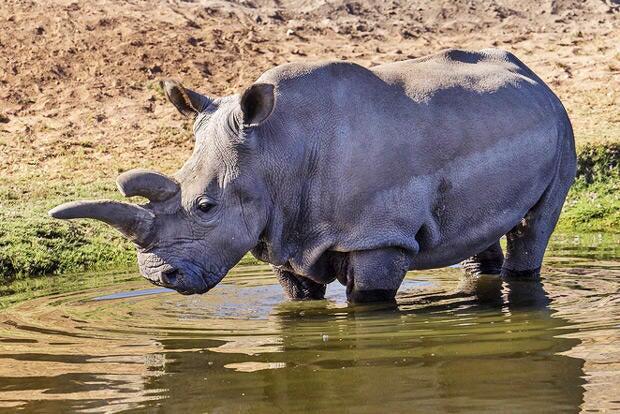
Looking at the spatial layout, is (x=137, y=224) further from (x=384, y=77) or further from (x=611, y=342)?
(x=611, y=342)

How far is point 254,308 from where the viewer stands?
28.7 feet

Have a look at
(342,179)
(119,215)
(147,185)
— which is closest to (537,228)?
(342,179)

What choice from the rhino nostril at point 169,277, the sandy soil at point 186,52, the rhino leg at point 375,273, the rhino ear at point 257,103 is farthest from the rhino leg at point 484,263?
the sandy soil at point 186,52

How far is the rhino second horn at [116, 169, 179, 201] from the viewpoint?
739 centimetres

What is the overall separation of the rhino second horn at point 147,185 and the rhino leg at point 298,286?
139 cm

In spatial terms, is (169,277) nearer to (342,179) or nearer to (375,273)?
(342,179)

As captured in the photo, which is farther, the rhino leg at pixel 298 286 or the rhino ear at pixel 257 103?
the rhino leg at pixel 298 286

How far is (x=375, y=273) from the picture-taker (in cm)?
823

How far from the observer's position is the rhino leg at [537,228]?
9.57 metres

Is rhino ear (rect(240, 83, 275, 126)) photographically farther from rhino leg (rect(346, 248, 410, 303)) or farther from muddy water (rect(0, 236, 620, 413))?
muddy water (rect(0, 236, 620, 413))

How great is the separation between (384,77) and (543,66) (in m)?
10.5

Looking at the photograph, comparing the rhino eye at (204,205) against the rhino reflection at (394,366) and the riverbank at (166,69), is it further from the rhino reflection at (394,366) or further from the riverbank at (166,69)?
the riverbank at (166,69)

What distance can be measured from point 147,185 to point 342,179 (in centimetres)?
126

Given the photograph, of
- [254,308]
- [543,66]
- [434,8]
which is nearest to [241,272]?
[254,308]
